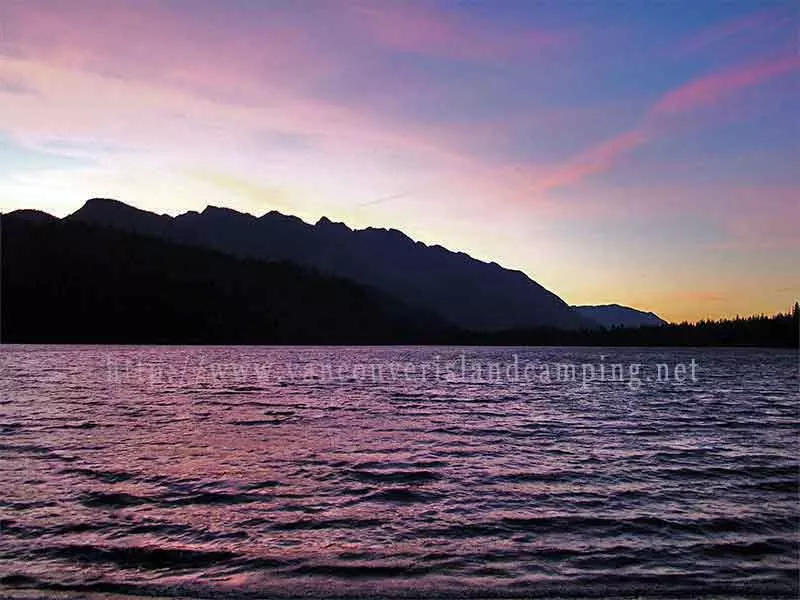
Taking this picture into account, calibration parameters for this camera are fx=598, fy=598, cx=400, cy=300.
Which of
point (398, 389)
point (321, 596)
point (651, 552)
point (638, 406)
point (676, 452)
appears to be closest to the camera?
point (321, 596)

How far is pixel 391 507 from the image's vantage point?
17.6m

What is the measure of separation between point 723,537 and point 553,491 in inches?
213

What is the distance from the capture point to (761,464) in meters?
25.7

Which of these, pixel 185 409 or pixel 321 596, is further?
pixel 185 409

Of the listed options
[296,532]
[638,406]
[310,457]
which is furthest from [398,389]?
[296,532]

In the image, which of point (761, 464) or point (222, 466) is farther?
point (761, 464)

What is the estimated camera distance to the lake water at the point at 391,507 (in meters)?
12.4

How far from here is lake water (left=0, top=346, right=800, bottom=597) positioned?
1238 cm

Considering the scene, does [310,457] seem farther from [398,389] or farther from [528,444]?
[398,389]

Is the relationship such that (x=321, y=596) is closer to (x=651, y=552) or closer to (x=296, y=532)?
(x=296, y=532)

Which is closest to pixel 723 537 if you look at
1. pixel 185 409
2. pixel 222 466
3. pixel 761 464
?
pixel 761 464

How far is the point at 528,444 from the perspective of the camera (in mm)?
29562

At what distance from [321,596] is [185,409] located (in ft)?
115

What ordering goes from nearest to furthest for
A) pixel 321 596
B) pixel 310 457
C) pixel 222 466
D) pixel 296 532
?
pixel 321 596
pixel 296 532
pixel 222 466
pixel 310 457
